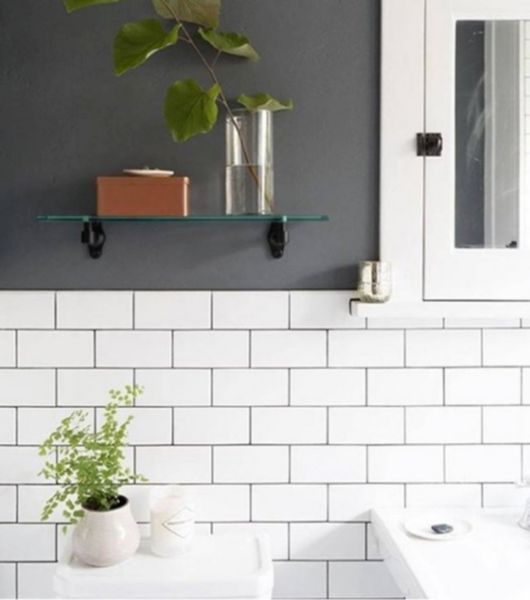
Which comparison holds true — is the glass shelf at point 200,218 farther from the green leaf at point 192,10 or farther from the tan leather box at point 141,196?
the green leaf at point 192,10

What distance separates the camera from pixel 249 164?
5.71 ft

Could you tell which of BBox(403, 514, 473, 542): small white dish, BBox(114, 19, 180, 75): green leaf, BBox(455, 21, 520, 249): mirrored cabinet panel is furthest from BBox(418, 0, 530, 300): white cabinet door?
BBox(114, 19, 180, 75): green leaf

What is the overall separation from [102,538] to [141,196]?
73 cm

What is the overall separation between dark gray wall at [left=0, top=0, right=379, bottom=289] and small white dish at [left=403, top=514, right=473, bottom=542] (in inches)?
22.1

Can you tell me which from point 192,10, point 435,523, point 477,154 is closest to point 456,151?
point 477,154

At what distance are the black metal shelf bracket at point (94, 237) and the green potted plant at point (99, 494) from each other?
0.32m

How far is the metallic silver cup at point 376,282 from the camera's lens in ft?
5.77

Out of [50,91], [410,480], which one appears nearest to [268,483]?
[410,480]

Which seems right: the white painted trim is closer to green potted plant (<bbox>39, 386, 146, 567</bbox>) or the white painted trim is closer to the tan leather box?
the tan leather box

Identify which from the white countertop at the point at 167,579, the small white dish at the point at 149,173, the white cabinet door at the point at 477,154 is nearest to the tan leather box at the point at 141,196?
the small white dish at the point at 149,173

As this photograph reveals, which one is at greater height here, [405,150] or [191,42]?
[191,42]

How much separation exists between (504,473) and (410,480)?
226mm

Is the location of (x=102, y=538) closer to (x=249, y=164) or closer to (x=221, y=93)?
(x=249, y=164)

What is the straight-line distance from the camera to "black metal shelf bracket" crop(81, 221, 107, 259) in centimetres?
178
